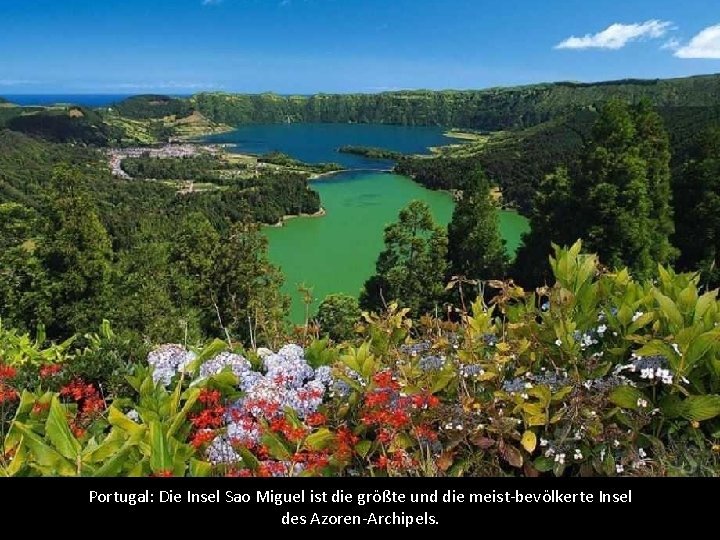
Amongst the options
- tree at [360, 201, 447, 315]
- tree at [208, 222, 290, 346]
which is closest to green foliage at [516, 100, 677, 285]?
tree at [360, 201, 447, 315]

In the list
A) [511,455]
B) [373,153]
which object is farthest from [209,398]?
[373,153]

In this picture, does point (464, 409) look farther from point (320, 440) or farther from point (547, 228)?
point (547, 228)

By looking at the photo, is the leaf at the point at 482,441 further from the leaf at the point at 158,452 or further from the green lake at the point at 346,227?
the green lake at the point at 346,227

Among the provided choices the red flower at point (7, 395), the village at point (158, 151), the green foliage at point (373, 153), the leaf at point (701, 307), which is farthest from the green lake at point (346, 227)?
the village at point (158, 151)

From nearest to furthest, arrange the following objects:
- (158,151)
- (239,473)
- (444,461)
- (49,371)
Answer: (239,473)
(444,461)
(49,371)
(158,151)

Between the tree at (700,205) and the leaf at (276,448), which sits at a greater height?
the leaf at (276,448)

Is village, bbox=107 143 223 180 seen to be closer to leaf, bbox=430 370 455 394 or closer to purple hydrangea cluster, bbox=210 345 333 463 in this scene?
purple hydrangea cluster, bbox=210 345 333 463

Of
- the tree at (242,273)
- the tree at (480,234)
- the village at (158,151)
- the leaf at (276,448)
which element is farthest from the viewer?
the village at (158,151)
